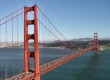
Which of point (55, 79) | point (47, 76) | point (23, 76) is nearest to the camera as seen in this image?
point (23, 76)

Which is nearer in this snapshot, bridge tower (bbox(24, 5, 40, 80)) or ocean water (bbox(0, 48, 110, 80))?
bridge tower (bbox(24, 5, 40, 80))

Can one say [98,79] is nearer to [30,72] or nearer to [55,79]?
[55,79]

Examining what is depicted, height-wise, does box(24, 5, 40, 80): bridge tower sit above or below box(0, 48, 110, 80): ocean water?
above

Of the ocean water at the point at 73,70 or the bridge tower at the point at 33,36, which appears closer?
the bridge tower at the point at 33,36

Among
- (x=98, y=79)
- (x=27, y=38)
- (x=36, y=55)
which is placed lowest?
(x=98, y=79)

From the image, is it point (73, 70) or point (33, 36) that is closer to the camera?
point (33, 36)

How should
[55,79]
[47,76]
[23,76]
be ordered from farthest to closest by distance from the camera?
[47,76] → [55,79] → [23,76]

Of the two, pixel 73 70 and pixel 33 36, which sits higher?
pixel 33 36

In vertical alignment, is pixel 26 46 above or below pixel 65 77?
above

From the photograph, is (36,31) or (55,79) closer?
(36,31)

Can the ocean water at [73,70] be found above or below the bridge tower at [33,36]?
below

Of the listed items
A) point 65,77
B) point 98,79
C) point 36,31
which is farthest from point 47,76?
point 36,31
